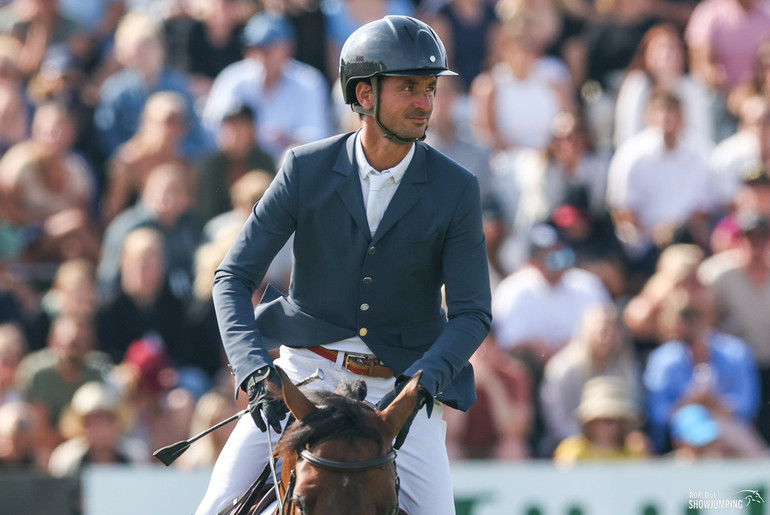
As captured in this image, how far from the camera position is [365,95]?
186 inches

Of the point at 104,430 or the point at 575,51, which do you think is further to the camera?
the point at 575,51

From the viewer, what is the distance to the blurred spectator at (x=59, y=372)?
9.48 metres

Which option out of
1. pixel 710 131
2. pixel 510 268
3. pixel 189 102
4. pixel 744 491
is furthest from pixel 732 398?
pixel 189 102

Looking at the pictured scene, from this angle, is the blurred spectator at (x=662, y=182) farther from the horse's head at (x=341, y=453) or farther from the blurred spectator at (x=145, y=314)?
the horse's head at (x=341, y=453)

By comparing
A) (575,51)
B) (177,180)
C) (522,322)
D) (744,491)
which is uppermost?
(575,51)

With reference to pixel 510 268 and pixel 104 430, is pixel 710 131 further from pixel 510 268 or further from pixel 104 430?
pixel 104 430

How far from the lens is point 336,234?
473 centimetres

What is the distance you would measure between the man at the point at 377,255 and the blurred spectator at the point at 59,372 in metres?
4.94

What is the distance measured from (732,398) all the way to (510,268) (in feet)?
6.88

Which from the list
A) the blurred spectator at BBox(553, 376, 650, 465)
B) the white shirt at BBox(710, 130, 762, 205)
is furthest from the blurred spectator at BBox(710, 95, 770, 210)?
the blurred spectator at BBox(553, 376, 650, 465)

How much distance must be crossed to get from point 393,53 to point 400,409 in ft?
4.04

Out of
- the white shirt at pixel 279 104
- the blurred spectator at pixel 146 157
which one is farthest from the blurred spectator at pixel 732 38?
the blurred spectator at pixel 146 157

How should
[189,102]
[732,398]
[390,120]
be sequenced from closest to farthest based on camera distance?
[390,120] → [732,398] → [189,102]

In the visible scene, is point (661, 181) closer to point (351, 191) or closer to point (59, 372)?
point (59, 372)
